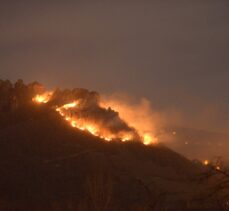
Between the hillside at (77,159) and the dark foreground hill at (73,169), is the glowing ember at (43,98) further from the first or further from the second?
the dark foreground hill at (73,169)

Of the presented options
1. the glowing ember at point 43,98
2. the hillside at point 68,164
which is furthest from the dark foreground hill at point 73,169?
the glowing ember at point 43,98

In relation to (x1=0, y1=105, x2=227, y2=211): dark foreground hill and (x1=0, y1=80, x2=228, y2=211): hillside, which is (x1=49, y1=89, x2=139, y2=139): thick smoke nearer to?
(x1=0, y1=80, x2=228, y2=211): hillside

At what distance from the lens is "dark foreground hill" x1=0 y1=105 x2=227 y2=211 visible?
59.0 m

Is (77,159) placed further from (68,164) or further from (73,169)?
(73,169)

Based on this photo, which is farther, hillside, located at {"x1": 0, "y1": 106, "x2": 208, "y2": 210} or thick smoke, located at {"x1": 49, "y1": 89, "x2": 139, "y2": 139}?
thick smoke, located at {"x1": 49, "y1": 89, "x2": 139, "y2": 139}

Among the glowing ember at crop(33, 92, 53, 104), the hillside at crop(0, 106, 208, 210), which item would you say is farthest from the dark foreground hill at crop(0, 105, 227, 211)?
the glowing ember at crop(33, 92, 53, 104)

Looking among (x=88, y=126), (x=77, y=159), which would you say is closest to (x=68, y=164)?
(x=77, y=159)

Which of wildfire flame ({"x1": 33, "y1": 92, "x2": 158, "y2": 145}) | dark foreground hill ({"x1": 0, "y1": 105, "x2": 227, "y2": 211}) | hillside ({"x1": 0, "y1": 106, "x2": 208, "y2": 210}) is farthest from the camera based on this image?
wildfire flame ({"x1": 33, "y1": 92, "x2": 158, "y2": 145})

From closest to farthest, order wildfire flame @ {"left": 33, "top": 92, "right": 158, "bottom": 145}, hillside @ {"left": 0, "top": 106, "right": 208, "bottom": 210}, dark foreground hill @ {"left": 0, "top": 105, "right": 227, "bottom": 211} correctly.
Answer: dark foreground hill @ {"left": 0, "top": 105, "right": 227, "bottom": 211}, hillside @ {"left": 0, "top": 106, "right": 208, "bottom": 210}, wildfire flame @ {"left": 33, "top": 92, "right": 158, "bottom": 145}

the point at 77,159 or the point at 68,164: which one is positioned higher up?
the point at 77,159

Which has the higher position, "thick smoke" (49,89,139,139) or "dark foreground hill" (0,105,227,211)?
"thick smoke" (49,89,139,139)

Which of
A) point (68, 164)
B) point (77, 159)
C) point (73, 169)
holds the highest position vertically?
point (77, 159)

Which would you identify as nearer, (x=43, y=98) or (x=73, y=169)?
(x=73, y=169)

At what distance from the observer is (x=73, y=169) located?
73188 millimetres
